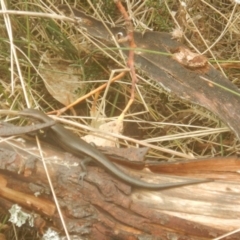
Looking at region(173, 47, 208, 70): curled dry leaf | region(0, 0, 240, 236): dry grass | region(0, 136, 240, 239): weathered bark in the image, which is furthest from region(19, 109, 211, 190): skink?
region(173, 47, 208, 70): curled dry leaf

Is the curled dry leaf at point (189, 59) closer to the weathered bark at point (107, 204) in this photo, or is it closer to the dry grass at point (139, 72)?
the dry grass at point (139, 72)

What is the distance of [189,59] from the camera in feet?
8.21

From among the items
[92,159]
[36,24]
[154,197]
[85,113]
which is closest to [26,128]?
[92,159]

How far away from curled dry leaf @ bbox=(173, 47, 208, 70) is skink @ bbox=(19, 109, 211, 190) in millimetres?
664

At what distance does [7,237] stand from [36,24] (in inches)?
49.0

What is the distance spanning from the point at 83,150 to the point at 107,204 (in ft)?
1.20

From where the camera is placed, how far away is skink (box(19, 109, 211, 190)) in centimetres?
200

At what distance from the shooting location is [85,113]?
2.84m

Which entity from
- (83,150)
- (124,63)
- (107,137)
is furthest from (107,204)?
(124,63)

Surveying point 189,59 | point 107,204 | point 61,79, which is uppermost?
point 189,59

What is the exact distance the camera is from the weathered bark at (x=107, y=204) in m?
1.92

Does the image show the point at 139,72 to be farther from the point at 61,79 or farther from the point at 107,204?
the point at 107,204

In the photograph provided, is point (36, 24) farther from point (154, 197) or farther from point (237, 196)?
point (237, 196)

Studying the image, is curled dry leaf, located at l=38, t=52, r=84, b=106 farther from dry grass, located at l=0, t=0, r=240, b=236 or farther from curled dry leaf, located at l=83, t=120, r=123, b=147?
curled dry leaf, located at l=83, t=120, r=123, b=147
